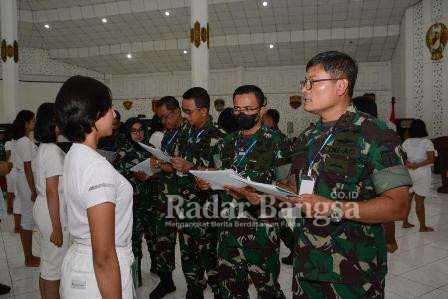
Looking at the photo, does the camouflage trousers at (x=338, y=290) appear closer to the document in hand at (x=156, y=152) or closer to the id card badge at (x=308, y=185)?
the id card badge at (x=308, y=185)

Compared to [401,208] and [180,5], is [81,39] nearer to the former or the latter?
[180,5]

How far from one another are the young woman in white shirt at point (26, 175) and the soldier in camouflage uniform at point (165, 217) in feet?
4.72

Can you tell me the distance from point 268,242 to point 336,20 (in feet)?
29.8

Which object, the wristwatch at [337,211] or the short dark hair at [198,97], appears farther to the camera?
the short dark hair at [198,97]

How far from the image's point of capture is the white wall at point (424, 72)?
8.70 m

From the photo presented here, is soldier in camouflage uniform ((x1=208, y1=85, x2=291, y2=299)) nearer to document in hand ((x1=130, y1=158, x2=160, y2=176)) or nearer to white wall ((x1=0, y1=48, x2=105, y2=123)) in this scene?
document in hand ((x1=130, y1=158, x2=160, y2=176))

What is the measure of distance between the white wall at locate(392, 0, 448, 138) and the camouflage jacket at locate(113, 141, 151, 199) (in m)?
8.21

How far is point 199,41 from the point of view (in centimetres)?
615

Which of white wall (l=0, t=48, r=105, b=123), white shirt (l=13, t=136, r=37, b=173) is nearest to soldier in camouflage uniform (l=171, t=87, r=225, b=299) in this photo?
white shirt (l=13, t=136, r=37, b=173)

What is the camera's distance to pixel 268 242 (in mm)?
2160

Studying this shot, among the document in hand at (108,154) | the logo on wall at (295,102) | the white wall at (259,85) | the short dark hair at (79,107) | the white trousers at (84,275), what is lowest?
the white trousers at (84,275)

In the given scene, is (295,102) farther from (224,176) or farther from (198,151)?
(224,176)

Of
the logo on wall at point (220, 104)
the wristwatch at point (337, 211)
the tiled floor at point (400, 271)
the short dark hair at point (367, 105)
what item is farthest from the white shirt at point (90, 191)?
the logo on wall at point (220, 104)

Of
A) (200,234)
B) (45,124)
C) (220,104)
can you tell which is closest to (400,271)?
(200,234)
